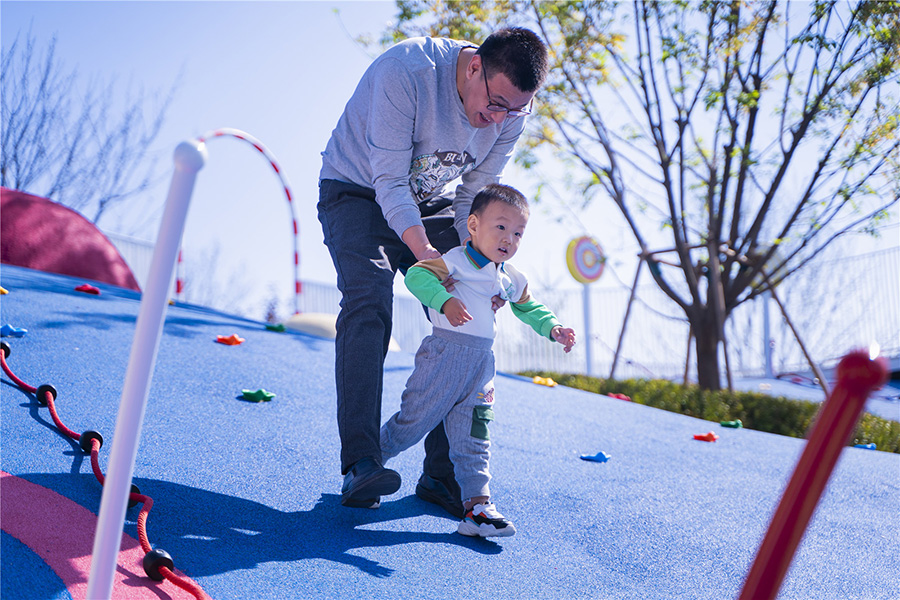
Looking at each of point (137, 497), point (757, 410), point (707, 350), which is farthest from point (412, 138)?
point (707, 350)

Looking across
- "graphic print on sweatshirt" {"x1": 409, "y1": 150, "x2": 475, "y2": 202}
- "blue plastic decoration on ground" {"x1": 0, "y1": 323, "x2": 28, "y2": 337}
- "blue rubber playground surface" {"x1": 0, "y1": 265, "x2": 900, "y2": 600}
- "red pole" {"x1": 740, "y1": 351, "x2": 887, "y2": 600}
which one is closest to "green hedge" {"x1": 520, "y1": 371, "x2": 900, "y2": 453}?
"blue rubber playground surface" {"x1": 0, "y1": 265, "x2": 900, "y2": 600}

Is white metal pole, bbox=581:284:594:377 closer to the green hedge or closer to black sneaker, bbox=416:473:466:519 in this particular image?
the green hedge

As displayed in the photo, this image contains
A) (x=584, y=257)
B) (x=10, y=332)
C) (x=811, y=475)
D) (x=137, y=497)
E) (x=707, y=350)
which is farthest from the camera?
(x=584, y=257)

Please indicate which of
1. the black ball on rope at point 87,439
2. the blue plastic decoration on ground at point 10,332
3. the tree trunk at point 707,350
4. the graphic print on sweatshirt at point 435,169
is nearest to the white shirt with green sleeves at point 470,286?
the graphic print on sweatshirt at point 435,169

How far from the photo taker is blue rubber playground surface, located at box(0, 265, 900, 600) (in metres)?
1.75

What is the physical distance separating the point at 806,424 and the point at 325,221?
16.9 ft

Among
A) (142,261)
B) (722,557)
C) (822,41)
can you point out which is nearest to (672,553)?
(722,557)

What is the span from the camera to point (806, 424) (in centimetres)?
610

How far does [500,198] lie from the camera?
2213 millimetres

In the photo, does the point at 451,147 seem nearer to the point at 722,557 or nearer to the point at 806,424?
the point at 722,557

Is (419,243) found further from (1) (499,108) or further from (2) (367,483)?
(2) (367,483)

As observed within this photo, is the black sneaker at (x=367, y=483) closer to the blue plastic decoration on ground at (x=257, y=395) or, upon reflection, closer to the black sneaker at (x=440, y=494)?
the black sneaker at (x=440, y=494)

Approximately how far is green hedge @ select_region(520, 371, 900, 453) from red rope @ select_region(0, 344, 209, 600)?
5148mm

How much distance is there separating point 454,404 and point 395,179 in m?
0.70
